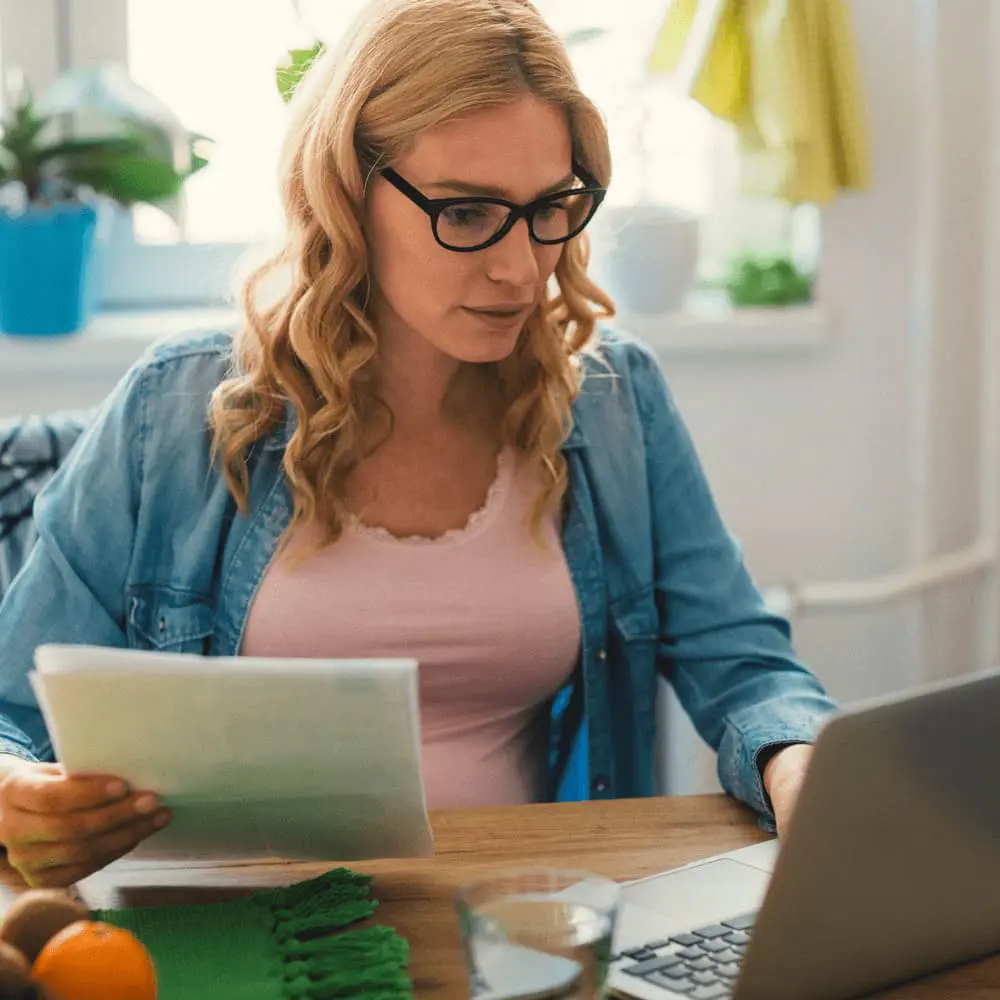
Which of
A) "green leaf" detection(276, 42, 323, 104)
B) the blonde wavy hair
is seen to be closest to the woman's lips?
the blonde wavy hair

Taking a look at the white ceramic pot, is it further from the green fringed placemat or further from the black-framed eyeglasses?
the green fringed placemat

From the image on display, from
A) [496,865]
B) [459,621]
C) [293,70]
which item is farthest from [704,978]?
[293,70]

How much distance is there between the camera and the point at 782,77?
7.31 ft

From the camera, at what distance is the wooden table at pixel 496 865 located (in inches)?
37.0

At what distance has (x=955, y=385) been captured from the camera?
243cm

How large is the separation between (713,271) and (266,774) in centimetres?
172

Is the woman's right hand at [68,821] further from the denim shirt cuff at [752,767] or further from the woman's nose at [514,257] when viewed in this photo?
the woman's nose at [514,257]

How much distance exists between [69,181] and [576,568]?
1009 millimetres

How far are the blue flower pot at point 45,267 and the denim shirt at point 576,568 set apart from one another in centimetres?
66

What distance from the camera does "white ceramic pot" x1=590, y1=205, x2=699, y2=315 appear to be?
2.29 metres

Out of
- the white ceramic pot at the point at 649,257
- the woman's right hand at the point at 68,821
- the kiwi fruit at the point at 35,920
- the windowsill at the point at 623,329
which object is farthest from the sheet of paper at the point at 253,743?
the white ceramic pot at the point at 649,257

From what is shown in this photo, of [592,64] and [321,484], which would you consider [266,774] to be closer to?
[321,484]

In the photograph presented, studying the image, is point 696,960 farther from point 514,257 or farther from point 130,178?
point 130,178

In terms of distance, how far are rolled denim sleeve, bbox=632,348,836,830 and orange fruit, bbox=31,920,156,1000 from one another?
0.58 m
